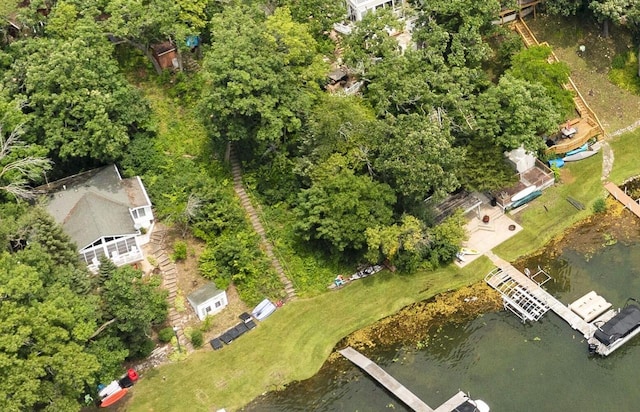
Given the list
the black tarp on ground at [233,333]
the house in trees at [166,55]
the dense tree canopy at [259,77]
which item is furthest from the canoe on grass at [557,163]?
the house in trees at [166,55]

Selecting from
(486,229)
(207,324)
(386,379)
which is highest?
(207,324)

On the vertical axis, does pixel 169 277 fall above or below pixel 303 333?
above

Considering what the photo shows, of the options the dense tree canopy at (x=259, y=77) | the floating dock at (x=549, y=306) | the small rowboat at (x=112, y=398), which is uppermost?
the dense tree canopy at (x=259, y=77)

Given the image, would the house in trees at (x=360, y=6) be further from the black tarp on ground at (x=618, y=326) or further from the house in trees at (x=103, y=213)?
the black tarp on ground at (x=618, y=326)

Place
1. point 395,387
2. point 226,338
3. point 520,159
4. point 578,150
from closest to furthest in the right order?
point 395,387
point 226,338
point 520,159
point 578,150

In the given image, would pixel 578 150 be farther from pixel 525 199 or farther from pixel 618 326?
pixel 618 326

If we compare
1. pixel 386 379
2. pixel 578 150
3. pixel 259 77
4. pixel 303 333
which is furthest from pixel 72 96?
pixel 578 150

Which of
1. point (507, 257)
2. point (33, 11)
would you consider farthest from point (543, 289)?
point (33, 11)

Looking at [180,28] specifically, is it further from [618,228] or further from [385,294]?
[618,228]
